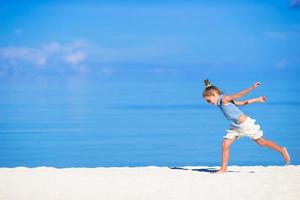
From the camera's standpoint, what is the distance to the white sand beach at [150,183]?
879 centimetres

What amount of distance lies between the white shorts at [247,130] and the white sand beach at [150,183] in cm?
51

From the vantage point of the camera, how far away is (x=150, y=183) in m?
9.52

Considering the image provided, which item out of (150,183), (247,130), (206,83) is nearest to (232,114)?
(247,130)

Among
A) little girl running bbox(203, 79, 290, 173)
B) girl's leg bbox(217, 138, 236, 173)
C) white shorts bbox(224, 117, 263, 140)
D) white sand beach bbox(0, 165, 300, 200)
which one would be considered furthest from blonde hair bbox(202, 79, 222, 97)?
white sand beach bbox(0, 165, 300, 200)

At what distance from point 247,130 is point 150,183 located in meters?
1.64

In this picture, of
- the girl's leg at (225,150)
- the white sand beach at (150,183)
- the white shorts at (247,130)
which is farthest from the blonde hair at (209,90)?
the white sand beach at (150,183)

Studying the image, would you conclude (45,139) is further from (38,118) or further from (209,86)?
(209,86)

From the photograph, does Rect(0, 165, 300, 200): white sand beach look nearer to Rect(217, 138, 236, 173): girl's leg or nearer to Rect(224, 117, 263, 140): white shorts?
Rect(217, 138, 236, 173): girl's leg

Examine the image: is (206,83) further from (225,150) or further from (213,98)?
(225,150)

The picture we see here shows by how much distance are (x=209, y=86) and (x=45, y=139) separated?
12.3 meters

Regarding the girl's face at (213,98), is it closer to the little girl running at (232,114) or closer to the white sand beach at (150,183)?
the little girl running at (232,114)

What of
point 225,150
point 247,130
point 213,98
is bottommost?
point 225,150

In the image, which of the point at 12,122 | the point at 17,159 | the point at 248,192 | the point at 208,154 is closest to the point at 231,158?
the point at 208,154

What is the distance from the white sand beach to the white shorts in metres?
0.51
